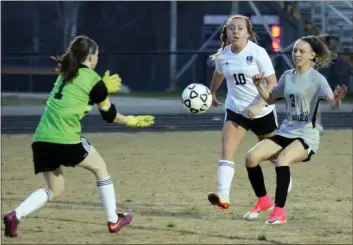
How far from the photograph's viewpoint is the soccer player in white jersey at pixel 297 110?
881 cm

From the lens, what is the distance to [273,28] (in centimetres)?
3388

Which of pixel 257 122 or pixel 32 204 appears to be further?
pixel 257 122

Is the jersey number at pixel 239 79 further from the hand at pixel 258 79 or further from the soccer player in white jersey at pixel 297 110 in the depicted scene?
the hand at pixel 258 79

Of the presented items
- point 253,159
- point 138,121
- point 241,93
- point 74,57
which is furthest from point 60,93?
point 241,93

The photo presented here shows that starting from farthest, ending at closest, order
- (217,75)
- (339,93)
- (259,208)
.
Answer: (217,75), (259,208), (339,93)

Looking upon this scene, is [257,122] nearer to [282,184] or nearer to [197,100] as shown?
[197,100]

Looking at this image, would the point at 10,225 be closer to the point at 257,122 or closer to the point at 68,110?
the point at 68,110

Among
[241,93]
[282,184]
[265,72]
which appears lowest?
[282,184]

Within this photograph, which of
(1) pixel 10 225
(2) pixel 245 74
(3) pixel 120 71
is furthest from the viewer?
(3) pixel 120 71

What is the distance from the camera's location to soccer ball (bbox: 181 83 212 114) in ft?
32.9

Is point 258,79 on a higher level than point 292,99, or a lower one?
higher

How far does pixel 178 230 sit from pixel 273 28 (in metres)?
26.1

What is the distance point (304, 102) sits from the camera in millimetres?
8836

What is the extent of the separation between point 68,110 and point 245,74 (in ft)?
6.97
